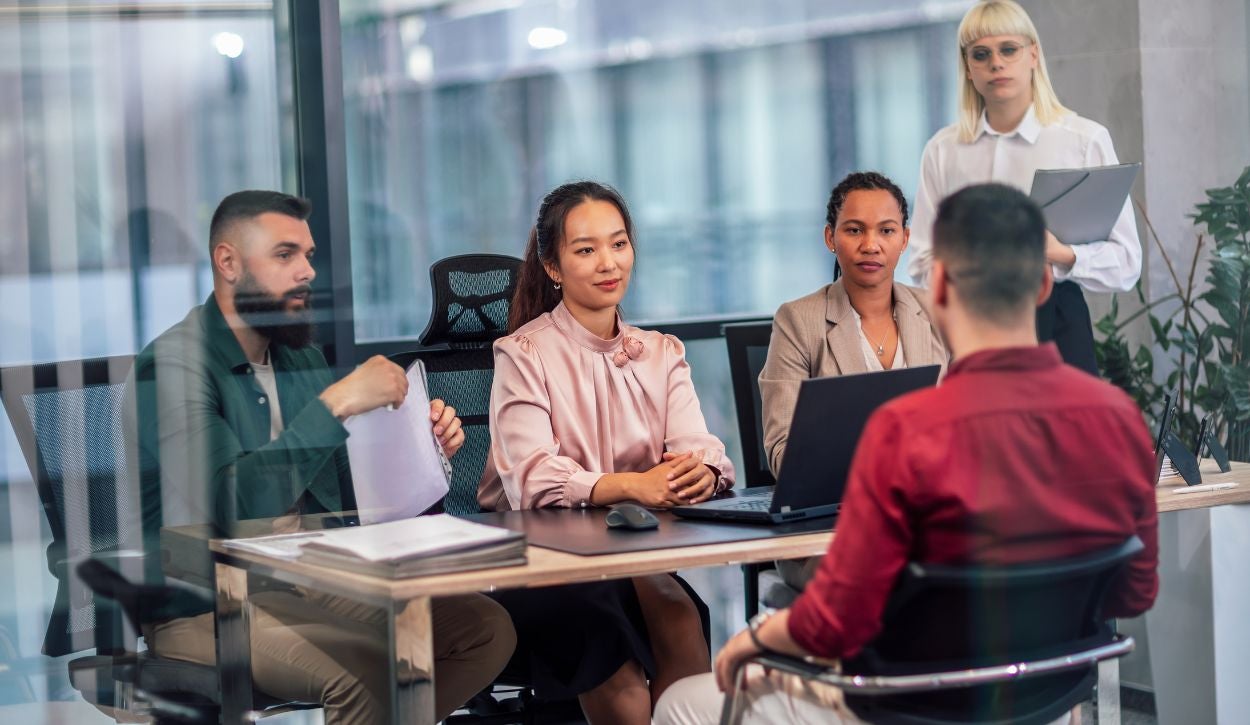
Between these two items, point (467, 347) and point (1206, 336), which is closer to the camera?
point (467, 347)

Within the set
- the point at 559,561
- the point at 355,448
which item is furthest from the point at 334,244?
the point at 559,561

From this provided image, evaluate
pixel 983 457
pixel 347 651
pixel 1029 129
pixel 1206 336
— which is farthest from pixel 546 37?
pixel 983 457

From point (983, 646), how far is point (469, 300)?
158 cm

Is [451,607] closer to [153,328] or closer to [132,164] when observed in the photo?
[153,328]

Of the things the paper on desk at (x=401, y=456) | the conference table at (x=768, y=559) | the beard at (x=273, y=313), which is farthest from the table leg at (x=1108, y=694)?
the beard at (x=273, y=313)

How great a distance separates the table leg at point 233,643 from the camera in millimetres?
2090

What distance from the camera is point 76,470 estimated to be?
266 centimetres

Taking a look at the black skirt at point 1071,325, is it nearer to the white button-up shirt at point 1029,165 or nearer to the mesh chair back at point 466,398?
the white button-up shirt at point 1029,165

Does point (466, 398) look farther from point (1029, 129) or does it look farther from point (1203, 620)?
point (1203, 620)

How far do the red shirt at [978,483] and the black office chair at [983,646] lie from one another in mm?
26

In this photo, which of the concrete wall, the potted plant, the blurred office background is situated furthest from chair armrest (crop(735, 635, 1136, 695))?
the concrete wall

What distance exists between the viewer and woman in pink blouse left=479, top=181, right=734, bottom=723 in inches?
90.8

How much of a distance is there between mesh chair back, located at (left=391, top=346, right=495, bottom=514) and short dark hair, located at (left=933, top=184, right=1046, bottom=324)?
142 cm

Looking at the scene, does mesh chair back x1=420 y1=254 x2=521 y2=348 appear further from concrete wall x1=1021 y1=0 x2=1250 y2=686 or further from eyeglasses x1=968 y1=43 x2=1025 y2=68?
concrete wall x1=1021 y1=0 x2=1250 y2=686
